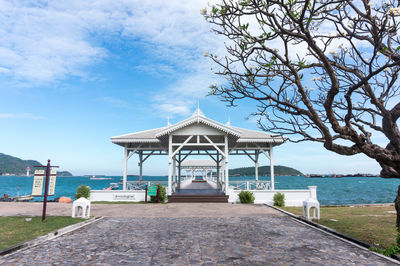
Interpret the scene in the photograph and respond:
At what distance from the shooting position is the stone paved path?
16.6 feet

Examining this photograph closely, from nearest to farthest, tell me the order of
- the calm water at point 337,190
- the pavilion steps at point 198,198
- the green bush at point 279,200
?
the green bush at point 279,200 → the pavilion steps at point 198,198 → the calm water at point 337,190

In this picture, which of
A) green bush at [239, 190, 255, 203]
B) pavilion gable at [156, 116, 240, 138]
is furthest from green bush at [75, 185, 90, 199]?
green bush at [239, 190, 255, 203]

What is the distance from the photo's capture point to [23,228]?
796 centimetres

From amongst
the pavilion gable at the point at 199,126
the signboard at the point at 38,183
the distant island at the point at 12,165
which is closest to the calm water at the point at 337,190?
the pavilion gable at the point at 199,126

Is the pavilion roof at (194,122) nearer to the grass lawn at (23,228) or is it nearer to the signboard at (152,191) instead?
the signboard at (152,191)

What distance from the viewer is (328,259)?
17.0 ft

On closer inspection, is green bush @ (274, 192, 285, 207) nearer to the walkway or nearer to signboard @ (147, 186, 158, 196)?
the walkway

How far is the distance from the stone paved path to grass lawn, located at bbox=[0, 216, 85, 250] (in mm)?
761

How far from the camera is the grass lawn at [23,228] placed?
6.54m

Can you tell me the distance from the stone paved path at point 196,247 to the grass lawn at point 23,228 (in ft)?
2.50

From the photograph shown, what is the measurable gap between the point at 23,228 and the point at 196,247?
5744mm

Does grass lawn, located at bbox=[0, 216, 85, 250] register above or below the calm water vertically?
above

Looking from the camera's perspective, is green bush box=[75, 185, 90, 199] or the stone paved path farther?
green bush box=[75, 185, 90, 199]

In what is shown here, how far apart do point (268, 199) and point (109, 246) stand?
1209cm
